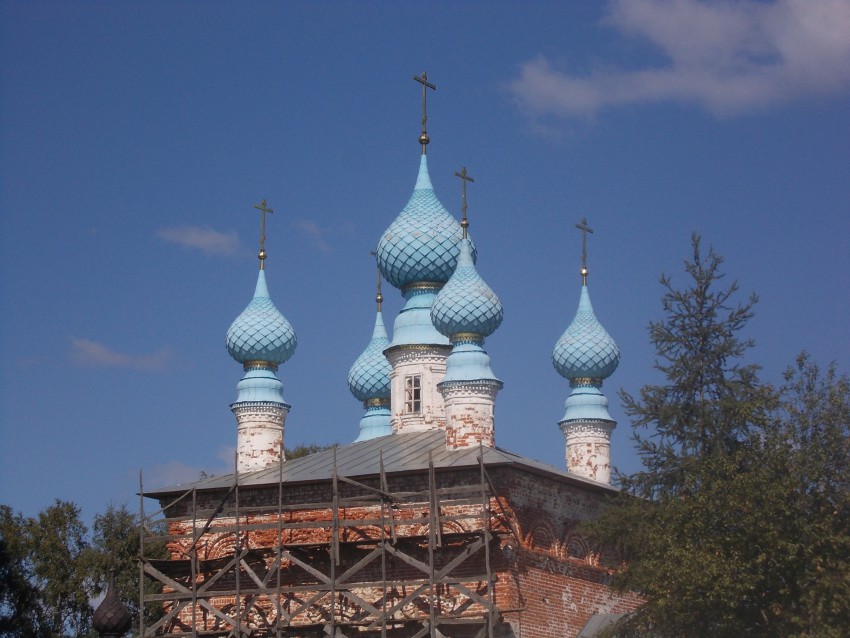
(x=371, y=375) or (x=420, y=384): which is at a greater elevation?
(x=371, y=375)

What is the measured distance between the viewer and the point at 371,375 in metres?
23.8

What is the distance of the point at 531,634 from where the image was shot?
58.0 ft

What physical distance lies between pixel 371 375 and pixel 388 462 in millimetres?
5122

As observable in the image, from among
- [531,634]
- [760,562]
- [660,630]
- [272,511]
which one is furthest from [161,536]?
[760,562]

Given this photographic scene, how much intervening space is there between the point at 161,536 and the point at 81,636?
22.4ft

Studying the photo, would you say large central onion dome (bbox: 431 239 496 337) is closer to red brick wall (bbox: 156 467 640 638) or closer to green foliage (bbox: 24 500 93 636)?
red brick wall (bbox: 156 467 640 638)

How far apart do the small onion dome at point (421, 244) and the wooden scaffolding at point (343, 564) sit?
4177mm

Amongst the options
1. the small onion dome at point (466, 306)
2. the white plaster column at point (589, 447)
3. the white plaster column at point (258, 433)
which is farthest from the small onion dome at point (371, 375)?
the small onion dome at point (466, 306)

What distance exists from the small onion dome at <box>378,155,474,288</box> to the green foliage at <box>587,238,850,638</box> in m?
4.96

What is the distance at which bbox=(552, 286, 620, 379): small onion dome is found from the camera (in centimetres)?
2208

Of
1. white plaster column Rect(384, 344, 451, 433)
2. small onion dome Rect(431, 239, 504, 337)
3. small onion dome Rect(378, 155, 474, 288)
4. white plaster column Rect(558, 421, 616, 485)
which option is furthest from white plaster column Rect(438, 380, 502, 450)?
white plaster column Rect(558, 421, 616, 485)

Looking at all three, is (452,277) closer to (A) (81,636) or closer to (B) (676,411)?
(B) (676,411)

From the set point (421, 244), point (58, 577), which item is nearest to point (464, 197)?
point (421, 244)

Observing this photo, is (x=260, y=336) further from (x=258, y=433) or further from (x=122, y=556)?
(x=122, y=556)
